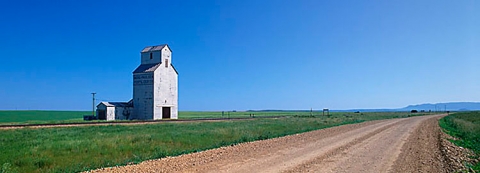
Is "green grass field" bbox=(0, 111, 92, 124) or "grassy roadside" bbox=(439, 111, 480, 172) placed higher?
"grassy roadside" bbox=(439, 111, 480, 172)

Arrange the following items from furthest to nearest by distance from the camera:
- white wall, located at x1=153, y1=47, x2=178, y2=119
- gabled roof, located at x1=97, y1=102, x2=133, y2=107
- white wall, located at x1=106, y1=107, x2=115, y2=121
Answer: white wall, located at x1=153, y1=47, x2=178, y2=119 → gabled roof, located at x1=97, y1=102, x2=133, y2=107 → white wall, located at x1=106, y1=107, x2=115, y2=121

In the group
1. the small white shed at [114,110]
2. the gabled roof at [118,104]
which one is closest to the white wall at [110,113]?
the small white shed at [114,110]

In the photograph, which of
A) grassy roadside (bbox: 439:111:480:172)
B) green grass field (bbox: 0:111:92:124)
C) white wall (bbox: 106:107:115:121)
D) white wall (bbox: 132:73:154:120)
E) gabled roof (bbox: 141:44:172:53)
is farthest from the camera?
gabled roof (bbox: 141:44:172:53)

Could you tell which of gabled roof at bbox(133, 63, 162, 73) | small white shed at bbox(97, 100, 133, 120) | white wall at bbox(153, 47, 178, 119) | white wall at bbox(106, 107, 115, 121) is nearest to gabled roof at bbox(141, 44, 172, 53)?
white wall at bbox(153, 47, 178, 119)

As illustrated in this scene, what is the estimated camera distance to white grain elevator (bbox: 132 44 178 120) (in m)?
52.3

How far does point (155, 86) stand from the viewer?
52.3 m

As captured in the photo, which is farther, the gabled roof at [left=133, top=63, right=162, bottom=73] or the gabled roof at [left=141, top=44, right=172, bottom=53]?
the gabled roof at [left=141, top=44, right=172, bottom=53]

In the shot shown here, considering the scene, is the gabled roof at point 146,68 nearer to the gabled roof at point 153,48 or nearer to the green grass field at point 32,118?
the gabled roof at point 153,48

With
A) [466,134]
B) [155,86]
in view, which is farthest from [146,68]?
[466,134]

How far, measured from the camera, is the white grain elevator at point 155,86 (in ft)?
172

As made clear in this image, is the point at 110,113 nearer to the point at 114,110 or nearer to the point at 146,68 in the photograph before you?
the point at 114,110

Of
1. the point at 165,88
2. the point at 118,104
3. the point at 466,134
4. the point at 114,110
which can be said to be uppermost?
the point at 165,88

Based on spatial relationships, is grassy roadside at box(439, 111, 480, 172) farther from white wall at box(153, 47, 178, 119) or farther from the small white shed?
the small white shed

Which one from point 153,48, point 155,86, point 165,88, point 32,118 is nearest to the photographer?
point 155,86
